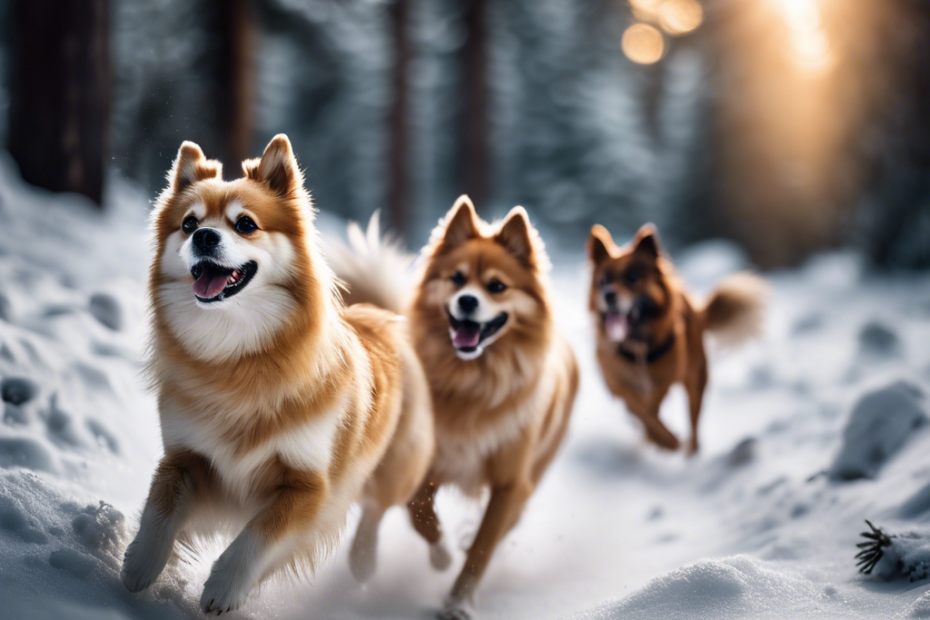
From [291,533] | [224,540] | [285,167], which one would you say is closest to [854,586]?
[291,533]

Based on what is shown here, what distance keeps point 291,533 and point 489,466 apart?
1.30 m

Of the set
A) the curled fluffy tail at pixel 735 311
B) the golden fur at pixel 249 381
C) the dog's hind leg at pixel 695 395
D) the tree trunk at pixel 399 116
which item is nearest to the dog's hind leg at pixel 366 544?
the golden fur at pixel 249 381

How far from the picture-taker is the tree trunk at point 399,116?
10961 mm

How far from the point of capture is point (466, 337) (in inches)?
122

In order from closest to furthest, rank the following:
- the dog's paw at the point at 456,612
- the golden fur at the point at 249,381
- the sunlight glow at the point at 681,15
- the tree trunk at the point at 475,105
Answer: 1. the golden fur at the point at 249,381
2. the dog's paw at the point at 456,612
3. the tree trunk at the point at 475,105
4. the sunlight glow at the point at 681,15

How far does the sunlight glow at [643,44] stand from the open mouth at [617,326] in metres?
13.0

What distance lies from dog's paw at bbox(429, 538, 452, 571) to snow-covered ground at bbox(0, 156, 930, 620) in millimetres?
56

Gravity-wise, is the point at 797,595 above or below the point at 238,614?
above

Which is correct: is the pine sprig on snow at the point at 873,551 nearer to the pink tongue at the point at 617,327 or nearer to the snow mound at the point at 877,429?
the snow mound at the point at 877,429

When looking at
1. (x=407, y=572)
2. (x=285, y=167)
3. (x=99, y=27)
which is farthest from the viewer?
(x=99, y=27)

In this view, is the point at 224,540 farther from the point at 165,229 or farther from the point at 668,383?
the point at 668,383

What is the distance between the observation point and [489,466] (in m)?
3.15

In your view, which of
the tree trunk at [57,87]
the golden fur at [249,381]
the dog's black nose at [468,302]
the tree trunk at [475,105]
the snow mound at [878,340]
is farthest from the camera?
the tree trunk at [475,105]

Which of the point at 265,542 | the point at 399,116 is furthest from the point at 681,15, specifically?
the point at 265,542
